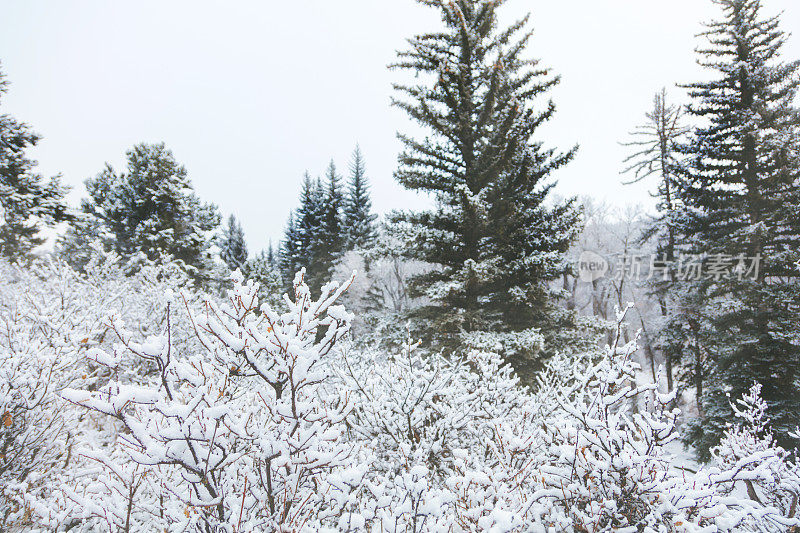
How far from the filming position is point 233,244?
4372 centimetres

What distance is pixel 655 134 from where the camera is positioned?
20.9 metres

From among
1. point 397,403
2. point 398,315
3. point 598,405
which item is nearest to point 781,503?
point 598,405

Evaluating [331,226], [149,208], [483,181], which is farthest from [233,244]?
[483,181]

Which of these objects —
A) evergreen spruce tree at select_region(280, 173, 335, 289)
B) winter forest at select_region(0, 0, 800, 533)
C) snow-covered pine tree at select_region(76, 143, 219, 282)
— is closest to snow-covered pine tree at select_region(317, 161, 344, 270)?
evergreen spruce tree at select_region(280, 173, 335, 289)

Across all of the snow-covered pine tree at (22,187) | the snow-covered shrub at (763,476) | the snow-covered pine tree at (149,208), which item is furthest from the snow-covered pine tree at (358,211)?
the snow-covered shrub at (763,476)

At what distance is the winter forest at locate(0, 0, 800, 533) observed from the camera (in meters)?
2.49

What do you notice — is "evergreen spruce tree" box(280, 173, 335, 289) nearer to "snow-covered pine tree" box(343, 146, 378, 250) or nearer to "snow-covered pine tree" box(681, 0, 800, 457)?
"snow-covered pine tree" box(343, 146, 378, 250)

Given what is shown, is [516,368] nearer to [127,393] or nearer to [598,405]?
[598,405]

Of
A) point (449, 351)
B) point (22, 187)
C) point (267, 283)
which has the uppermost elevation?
point (22, 187)

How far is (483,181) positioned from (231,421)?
33.7 feet

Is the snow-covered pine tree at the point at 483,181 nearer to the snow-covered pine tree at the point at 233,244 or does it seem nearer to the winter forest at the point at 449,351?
the winter forest at the point at 449,351

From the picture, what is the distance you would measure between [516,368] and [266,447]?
930 cm

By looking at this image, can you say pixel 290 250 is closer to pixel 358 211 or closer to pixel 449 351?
pixel 358 211

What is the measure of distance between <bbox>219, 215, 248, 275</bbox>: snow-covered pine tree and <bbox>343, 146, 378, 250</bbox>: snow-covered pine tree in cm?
1456
